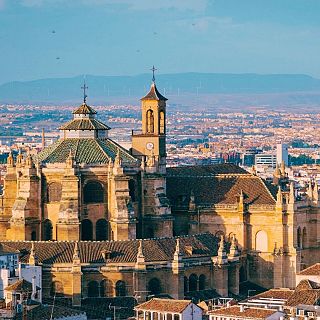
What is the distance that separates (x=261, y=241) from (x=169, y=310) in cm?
1907

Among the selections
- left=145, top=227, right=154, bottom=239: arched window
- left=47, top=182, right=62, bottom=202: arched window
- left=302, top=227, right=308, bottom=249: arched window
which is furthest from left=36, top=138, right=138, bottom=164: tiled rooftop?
left=302, top=227, right=308, bottom=249: arched window

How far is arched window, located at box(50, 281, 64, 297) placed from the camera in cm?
8719

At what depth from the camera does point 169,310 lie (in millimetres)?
78625

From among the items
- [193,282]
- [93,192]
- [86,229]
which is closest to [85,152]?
[93,192]

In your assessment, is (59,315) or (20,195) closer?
(59,315)

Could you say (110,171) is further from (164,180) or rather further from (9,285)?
(9,285)

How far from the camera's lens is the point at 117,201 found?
305 ft

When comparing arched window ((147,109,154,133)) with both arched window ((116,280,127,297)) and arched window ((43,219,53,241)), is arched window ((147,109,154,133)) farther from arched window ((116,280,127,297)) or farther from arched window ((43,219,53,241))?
arched window ((116,280,127,297))

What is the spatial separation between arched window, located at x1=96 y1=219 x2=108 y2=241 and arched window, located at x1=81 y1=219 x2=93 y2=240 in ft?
1.30

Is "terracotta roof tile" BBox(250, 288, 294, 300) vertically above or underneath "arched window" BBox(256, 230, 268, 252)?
underneath

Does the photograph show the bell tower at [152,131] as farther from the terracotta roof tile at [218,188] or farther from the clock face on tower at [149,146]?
the terracotta roof tile at [218,188]

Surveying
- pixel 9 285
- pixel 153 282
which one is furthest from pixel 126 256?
pixel 9 285

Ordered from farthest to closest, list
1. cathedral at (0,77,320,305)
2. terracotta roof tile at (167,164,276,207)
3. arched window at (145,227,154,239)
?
1. terracotta roof tile at (167,164,276,207)
2. arched window at (145,227,154,239)
3. cathedral at (0,77,320,305)

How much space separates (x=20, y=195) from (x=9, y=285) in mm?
13706
